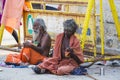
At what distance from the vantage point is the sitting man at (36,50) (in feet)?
23.5

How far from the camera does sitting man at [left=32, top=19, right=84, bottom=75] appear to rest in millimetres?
6473

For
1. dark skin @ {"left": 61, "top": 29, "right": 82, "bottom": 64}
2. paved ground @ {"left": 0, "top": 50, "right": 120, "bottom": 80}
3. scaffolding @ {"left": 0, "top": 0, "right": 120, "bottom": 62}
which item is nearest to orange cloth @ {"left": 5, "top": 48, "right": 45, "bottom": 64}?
paved ground @ {"left": 0, "top": 50, "right": 120, "bottom": 80}

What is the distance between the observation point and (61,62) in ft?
21.8

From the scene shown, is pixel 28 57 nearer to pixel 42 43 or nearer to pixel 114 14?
pixel 42 43

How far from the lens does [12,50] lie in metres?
8.55

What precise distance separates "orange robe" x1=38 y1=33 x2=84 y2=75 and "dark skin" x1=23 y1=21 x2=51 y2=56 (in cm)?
46

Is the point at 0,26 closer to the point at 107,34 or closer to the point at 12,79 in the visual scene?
the point at 107,34

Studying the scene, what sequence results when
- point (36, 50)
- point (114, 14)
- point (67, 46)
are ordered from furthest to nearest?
point (114, 14) < point (36, 50) < point (67, 46)

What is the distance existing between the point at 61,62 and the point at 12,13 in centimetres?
197

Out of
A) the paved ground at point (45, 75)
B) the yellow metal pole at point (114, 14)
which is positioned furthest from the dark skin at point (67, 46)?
the yellow metal pole at point (114, 14)

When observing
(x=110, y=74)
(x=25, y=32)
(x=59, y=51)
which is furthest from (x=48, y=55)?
(x=25, y=32)

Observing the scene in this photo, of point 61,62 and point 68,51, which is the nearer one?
point 68,51

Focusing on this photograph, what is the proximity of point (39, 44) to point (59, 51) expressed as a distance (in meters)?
0.73

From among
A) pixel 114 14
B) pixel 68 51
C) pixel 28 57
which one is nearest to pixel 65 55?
pixel 68 51
